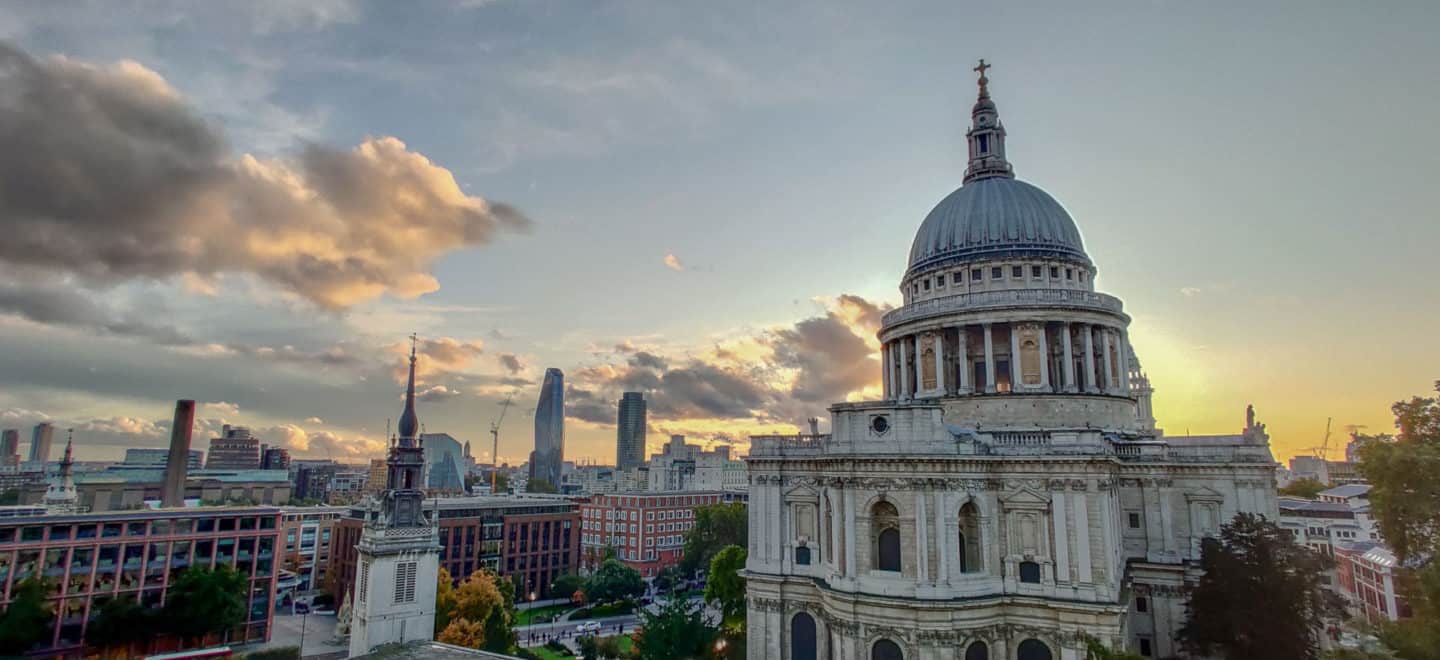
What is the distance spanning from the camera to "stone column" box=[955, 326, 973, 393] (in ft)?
167

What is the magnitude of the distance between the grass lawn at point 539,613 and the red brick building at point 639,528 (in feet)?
50.3

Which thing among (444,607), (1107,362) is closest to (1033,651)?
(1107,362)

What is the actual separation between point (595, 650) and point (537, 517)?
37.9m

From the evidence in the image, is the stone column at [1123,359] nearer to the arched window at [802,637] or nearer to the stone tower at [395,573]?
the arched window at [802,637]

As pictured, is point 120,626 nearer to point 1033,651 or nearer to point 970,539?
point 970,539

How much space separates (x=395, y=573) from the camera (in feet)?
135

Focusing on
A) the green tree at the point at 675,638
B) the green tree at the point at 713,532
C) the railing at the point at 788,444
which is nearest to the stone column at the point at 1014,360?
the railing at the point at 788,444

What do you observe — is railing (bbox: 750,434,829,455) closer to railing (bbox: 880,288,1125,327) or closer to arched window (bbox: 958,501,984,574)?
arched window (bbox: 958,501,984,574)

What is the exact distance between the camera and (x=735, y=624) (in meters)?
55.0

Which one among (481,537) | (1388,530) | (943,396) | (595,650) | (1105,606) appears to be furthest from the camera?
(481,537)

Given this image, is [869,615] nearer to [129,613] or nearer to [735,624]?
[735,624]

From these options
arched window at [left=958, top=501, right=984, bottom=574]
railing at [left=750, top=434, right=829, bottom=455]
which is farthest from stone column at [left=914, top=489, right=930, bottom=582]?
railing at [left=750, top=434, right=829, bottom=455]

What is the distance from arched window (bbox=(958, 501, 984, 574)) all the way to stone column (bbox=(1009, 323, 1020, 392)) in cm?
1371

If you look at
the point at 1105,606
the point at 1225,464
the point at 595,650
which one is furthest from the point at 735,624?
the point at 1225,464
